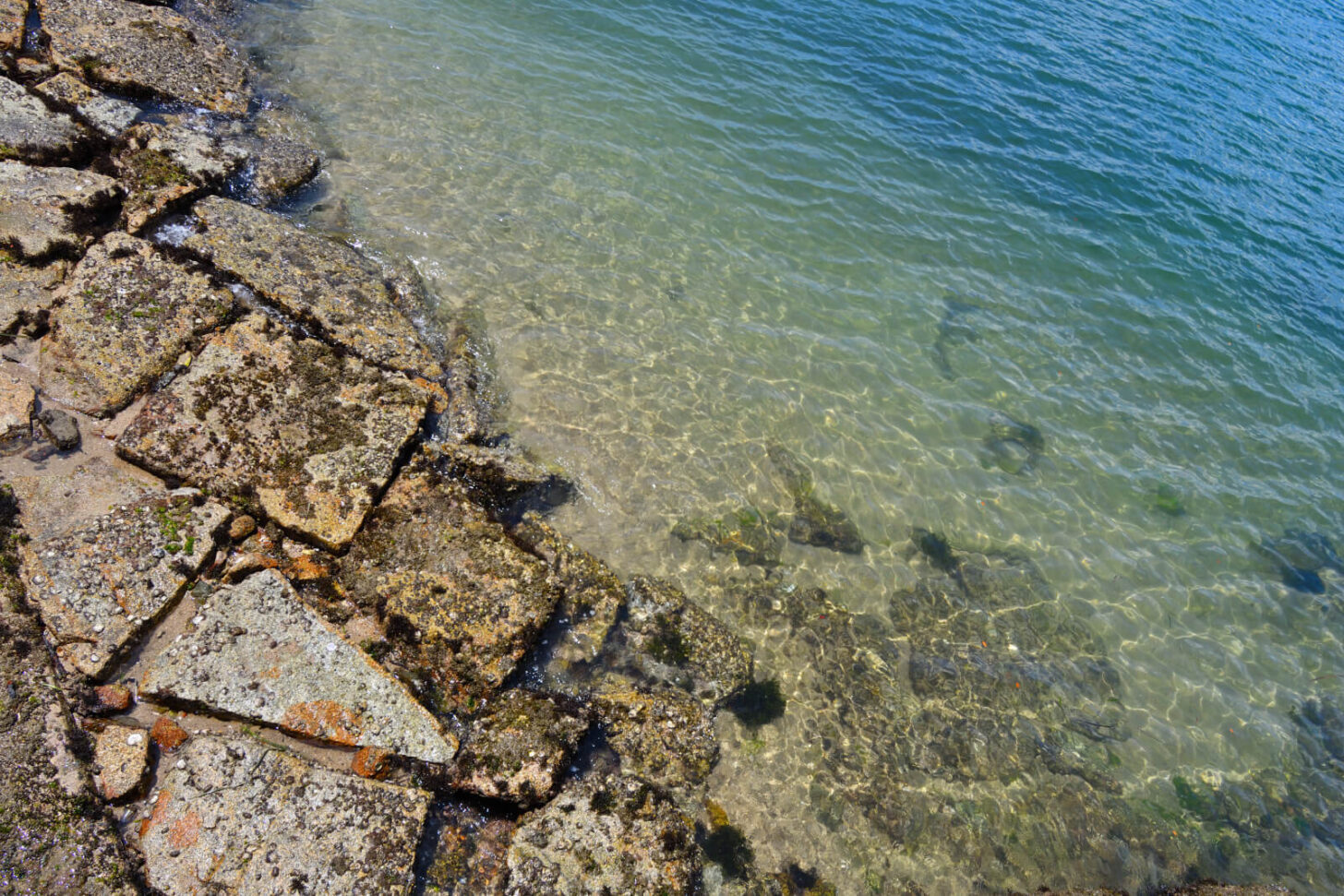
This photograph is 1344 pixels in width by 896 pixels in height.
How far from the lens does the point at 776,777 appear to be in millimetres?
7316

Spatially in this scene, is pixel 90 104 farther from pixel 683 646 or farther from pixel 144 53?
pixel 683 646

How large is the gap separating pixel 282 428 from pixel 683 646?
4969 millimetres

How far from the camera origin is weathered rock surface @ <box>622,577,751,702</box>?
7.57 meters

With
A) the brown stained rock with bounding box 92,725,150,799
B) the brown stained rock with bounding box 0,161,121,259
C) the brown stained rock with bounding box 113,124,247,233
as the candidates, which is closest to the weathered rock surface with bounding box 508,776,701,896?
the brown stained rock with bounding box 92,725,150,799

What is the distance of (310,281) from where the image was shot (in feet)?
30.1

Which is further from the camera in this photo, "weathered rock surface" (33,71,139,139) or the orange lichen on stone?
"weathered rock surface" (33,71,139,139)

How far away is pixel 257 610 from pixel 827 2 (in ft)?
80.5

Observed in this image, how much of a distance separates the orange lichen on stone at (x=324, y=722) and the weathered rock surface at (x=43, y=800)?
3.94ft

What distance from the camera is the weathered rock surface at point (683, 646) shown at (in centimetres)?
757

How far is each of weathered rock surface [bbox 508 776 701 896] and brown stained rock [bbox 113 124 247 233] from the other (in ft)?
29.3

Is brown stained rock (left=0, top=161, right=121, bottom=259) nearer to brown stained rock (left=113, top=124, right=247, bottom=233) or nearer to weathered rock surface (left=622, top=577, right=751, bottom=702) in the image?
brown stained rock (left=113, top=124, right=247, bottom=233)

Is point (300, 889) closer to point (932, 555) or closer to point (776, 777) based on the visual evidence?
point (776, 777)

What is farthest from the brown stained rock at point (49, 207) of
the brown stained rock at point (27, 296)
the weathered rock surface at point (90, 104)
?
the weathered rock surface at point (90, 104)

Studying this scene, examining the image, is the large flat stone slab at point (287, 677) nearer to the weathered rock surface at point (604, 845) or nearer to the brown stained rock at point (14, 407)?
the weathered rock surface at point (604, 845)
